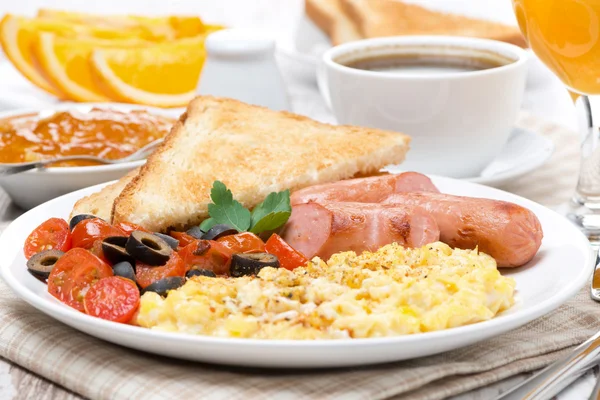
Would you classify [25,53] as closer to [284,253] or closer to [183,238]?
[183,238]

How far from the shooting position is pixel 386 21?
21.3ft

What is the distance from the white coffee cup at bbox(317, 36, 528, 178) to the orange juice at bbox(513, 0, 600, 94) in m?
0.48

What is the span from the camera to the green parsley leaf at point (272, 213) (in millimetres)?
2867

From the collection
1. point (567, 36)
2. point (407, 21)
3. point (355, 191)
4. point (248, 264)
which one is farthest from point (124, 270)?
point (407, 21)

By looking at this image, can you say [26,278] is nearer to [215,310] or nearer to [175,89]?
[215,310]

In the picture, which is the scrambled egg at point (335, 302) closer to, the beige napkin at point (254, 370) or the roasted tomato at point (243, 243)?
the beige napkin at point (254, 370)

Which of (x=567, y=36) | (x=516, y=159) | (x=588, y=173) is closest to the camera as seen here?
(x=567, y=36)

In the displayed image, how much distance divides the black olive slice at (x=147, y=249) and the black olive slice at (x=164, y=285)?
127 mm

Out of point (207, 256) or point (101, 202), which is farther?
point (101, 202)

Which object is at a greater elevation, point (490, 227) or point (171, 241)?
point (171, 241)

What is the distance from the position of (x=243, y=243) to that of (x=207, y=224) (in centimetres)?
28

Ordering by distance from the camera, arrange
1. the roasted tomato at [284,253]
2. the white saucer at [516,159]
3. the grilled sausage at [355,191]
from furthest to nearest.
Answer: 1. the white saucer at [516,159]
2. the grilled sausage at [355,191]
3. the roasted tomato at [284,253]

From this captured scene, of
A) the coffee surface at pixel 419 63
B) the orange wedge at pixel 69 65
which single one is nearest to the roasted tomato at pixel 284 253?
the coffee surface at pixel 419 63

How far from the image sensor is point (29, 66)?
5.91 metres
